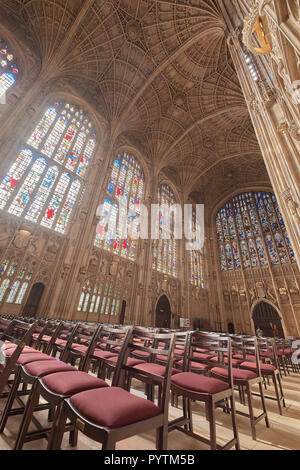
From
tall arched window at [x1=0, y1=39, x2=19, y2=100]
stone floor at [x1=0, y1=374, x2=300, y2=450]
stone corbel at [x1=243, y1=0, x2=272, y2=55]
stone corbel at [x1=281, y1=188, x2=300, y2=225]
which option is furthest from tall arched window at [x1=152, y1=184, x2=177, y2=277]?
stone corbel at [x1=243, y1=0, x2=272, y2=55]

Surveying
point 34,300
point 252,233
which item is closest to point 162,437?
point 34,300

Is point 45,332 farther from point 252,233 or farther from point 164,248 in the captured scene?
point 252,233

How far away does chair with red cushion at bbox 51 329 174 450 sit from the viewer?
958 mm

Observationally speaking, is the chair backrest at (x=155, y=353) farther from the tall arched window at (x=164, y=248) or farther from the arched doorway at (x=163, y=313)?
the arched doorway at (x=163, y=313)

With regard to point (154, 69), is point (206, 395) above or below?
below

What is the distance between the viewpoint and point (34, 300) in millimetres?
7551

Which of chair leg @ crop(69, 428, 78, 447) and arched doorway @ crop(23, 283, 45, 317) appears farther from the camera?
arched doorway @ crop(23, 283, 45, 317)

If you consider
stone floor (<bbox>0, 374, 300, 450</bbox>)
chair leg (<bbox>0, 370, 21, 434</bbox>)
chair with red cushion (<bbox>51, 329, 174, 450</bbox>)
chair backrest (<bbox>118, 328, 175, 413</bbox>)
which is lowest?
stone floor (<bbox>0, 374, 300, 450</bbox>)

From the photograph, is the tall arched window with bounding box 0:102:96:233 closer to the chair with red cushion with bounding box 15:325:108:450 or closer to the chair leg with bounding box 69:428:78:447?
the chair with red cushion with bounding box 15:325:108:450

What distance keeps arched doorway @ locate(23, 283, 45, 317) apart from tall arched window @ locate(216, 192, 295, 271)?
616 inches

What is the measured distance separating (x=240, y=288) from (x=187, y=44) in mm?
17959

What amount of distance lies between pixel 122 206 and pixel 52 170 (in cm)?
446

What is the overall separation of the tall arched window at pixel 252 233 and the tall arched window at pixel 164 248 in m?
6.24

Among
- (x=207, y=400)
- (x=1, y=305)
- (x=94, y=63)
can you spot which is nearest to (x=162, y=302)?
(x=1, y=305)
